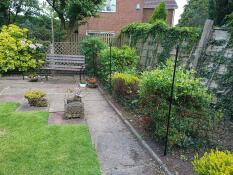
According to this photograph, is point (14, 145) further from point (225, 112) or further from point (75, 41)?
point (75, 41)

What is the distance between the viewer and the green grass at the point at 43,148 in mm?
4078

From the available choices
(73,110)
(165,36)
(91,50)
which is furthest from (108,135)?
(91,50)

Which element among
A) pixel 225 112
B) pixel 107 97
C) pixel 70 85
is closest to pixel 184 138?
pixel 225 112

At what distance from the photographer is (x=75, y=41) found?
13.5 m

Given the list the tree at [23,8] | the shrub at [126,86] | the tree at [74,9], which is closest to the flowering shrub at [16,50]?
the tree at [74,9]

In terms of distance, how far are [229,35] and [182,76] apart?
2376 millimetres

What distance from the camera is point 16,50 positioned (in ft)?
35.5

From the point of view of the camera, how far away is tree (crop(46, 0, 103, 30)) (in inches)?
486

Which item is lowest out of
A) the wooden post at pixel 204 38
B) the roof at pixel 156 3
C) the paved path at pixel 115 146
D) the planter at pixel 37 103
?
the paved path at pixel 115 146

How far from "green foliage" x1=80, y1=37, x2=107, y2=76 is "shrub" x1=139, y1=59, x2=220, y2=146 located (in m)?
6.58

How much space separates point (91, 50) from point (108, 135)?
7.08 meters

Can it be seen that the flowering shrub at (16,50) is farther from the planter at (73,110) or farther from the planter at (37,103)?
the planter at (73,110)

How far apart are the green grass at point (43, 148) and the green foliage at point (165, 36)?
4068mm

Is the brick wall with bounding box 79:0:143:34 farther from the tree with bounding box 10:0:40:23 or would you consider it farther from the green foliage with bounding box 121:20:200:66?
the green foliage with bounding box 121:20:200:66
